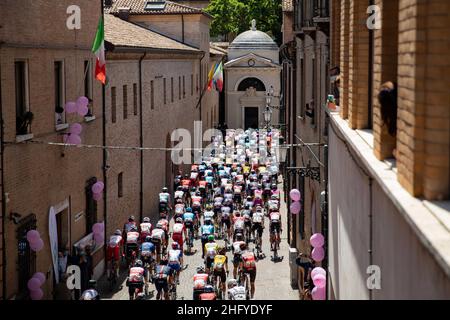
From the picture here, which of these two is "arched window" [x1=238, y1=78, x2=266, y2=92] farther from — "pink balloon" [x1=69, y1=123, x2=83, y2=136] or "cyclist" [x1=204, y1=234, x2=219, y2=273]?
"pink balloon" [x1=69, y1=123, x2=83, y2=136]

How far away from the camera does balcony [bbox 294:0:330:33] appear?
15.6m

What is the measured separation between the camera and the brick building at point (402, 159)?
521 cm

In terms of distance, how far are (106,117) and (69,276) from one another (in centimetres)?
677

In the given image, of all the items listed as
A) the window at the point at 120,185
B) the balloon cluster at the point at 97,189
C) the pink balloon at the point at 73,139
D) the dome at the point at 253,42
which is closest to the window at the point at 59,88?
the pink balloon at the point at 73,139

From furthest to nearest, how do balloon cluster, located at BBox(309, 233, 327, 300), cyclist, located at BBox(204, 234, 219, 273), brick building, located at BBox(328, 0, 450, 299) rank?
cyclist, located at BBox(204, 234, 219, 273) < balloon cluster, located at BBox(309, 233, 327, 300) < brick building, located at BBox(328, 0, 450, 299)

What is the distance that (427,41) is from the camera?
5.36 m

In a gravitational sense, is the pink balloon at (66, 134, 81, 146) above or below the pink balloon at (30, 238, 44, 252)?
above

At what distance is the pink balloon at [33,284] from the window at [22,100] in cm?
284

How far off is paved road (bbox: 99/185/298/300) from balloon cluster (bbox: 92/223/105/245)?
3.55 ft

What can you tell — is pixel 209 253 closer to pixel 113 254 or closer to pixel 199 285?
pixel 113 254

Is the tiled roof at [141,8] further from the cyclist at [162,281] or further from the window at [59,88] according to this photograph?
the cyclist at [162,281]

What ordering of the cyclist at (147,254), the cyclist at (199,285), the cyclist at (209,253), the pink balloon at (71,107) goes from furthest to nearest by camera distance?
the cyclist at (147,254)
the cyclist at (209,253)
the pink balloon at (71,107)
the cyclist at (199,285)

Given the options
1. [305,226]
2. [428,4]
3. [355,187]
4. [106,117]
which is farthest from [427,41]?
[106,117]

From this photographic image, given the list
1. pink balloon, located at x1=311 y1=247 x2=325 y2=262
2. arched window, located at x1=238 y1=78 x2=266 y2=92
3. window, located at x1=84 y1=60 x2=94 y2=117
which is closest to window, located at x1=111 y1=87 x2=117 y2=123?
window, located at x1=84 y1=60 x2=94 y2=117
